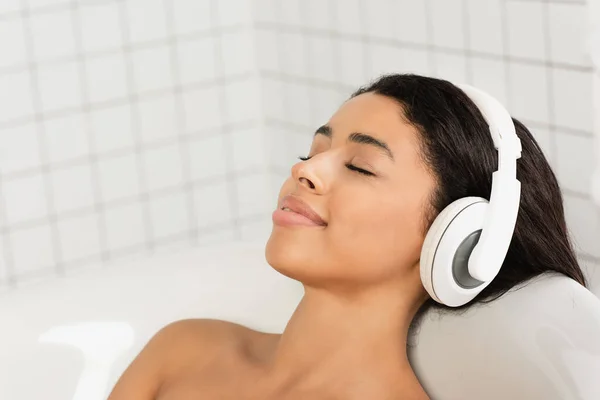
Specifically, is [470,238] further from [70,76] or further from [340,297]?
[70,76]

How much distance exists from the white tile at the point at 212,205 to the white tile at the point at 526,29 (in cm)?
109

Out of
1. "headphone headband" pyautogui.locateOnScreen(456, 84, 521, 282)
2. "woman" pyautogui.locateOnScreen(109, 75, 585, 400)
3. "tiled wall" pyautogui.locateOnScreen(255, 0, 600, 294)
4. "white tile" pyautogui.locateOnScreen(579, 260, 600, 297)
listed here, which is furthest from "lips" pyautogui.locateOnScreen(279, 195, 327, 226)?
"white tile" pyautogui.locateOnScreen(579, 260, 600, 297)

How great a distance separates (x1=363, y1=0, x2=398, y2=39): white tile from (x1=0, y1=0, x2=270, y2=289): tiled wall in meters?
0.49

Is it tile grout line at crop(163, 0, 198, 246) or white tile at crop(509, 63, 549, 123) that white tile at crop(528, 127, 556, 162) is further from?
tile grout line at crop(163, 0, 198, 246)

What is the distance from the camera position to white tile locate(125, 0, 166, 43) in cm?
285

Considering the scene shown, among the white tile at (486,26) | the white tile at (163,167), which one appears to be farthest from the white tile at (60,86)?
the white tile at (486,26)

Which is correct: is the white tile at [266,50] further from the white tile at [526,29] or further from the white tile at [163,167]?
the white tile at [526,29]

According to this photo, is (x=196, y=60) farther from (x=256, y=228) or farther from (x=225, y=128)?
(x=256, y=228)

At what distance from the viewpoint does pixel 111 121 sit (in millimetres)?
2875

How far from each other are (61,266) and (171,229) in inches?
12.0

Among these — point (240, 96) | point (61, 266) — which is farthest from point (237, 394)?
point (240, 96)

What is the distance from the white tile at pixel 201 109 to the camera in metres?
2.98

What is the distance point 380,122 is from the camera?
156 centimetres

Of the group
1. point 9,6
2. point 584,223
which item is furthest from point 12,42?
point 584,223
